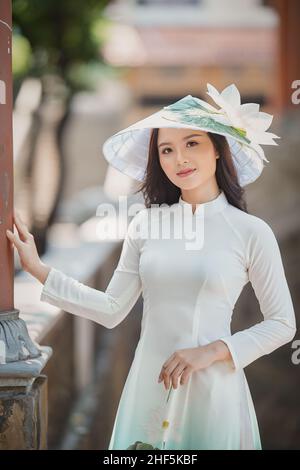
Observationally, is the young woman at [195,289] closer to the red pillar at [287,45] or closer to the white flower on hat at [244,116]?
the white flower on hat at [244,116]

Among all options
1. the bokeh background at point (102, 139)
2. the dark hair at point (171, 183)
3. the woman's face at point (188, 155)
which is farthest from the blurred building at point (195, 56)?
the woman's face at point (188, 155)

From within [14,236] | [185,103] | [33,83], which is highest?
[33,83]

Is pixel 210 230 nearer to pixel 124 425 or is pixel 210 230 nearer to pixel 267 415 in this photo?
pixel 124 425

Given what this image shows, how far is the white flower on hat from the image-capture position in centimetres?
259

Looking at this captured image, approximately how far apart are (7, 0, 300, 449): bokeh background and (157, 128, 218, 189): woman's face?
22.6 inches

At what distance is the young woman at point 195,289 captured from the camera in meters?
2.47

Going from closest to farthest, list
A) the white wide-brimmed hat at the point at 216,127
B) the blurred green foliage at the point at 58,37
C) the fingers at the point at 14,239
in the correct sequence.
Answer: the white wide-brimmed hat at the point at 216,127, the fingers at the point at 14,239, the blurred green foliage at the point at 58,37

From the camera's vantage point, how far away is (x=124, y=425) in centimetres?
256

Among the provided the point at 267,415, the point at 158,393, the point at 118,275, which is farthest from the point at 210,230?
the point at 267,415

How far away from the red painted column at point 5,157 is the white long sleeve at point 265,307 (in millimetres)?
717

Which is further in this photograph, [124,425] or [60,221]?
[60,221]

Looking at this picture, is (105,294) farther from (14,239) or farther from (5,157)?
(5,157)

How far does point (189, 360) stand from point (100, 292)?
13.8 inches
